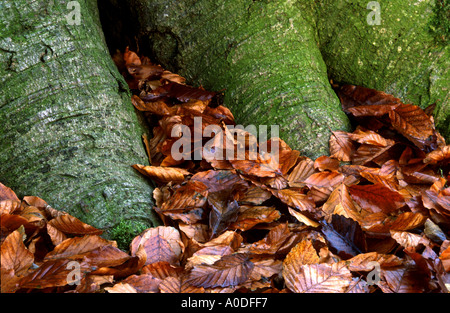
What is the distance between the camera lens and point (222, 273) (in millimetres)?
1396

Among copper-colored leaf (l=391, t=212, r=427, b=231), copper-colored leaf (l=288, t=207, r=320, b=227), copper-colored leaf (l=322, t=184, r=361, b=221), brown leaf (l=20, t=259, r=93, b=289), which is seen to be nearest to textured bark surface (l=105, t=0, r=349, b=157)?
copper-colored leaf (l=322, t=184, r=361, b=221)

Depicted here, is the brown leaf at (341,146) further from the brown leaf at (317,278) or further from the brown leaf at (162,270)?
the brown leaf at (162,270)

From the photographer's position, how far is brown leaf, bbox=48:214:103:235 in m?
1.53

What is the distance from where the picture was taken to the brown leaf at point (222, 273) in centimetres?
137

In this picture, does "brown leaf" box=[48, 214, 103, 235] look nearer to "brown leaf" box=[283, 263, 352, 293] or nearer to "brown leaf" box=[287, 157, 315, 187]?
"brown leaf" box=[283, 263, 352, 293]

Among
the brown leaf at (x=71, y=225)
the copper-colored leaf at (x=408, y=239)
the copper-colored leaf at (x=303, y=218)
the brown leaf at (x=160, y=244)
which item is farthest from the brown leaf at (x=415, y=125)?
the brown leaf at (x=71, y=225)

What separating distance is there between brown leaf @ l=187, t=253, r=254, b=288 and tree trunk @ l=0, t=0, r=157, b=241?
400mm

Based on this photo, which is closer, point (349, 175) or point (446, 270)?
point (446, 270)

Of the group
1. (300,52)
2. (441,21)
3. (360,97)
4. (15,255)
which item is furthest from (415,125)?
(15,255)

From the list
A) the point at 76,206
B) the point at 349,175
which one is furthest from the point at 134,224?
the point at 349,175
